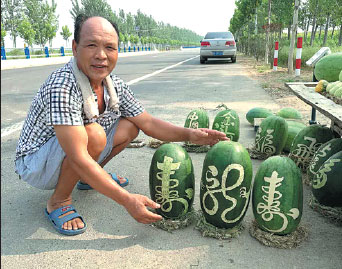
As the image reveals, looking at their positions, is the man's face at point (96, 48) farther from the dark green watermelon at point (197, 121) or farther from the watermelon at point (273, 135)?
the watermelon at point (273, 135)

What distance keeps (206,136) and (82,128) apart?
1.00 metres

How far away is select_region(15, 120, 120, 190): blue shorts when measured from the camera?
2271mm

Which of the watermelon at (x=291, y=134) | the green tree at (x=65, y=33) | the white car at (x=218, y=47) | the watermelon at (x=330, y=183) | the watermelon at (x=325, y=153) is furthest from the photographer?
the green tree at (x=65, y=33)

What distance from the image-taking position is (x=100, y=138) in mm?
2320

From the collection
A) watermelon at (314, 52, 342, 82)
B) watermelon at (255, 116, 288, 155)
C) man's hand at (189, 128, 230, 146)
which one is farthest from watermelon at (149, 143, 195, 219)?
watermelon at (314, 52, 342, 82)

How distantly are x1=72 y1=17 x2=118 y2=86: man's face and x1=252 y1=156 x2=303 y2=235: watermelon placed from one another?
4.34 ft

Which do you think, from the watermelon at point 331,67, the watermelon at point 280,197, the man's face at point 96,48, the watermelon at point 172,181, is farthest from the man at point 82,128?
the watermelon at point 331,67

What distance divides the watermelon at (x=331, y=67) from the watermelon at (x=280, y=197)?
1.89 m

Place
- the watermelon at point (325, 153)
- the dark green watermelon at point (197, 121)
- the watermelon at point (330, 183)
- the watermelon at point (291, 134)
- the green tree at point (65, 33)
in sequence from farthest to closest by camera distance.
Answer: the green tree at point (65, 33)
the dark green watermelon at point (197, 121)
the watermelon at point (291, 134)
the watermelon at point (325, 153)
the watermelon at point (330, 183)

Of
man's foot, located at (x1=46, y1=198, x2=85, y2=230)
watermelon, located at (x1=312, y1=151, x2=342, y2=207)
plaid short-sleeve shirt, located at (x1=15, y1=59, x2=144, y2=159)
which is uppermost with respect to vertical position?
plaid short-sleeve shirt, located at (x1=15, y1=59, x2=144, y2=159)

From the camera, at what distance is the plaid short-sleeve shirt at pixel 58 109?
2.06 meters

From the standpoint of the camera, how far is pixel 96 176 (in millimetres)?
1926

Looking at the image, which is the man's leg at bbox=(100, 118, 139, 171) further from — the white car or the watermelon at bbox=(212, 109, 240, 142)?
the white car

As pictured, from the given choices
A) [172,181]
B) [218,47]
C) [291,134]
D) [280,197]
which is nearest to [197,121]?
[291,134]
